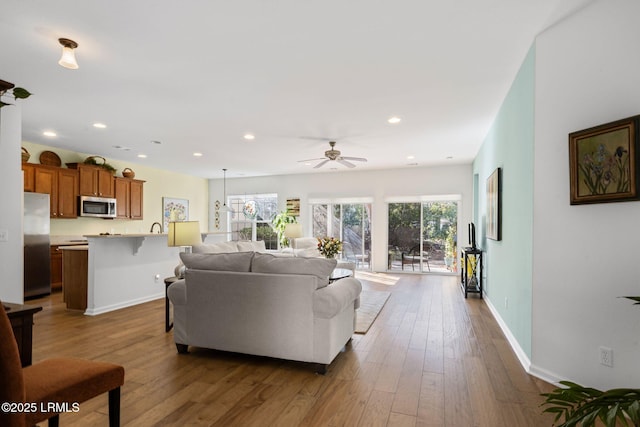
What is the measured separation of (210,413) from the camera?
2.20 m

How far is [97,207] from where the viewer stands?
6.87m

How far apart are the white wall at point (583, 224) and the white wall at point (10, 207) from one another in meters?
4.89

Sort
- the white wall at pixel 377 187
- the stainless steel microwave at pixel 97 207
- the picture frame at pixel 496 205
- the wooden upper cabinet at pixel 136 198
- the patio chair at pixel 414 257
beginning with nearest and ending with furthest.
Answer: the picture frame at pixel 496 205 < the stainless steel microwave at pixel 97 207 < the wooden upper cabinet at pixel 136 198 < the white wall at pixel 377 187 < the patio chair at pixel 414 257

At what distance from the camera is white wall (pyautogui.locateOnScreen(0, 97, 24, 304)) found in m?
3.38

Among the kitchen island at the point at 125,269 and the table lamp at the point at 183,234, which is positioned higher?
the table lamp at the point at 183,234

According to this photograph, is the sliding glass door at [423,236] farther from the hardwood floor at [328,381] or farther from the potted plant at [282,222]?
the hardwood floor at [328,381]

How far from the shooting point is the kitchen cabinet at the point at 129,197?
7.40 metres

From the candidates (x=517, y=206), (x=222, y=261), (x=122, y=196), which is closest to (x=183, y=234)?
(x=222, y=261)

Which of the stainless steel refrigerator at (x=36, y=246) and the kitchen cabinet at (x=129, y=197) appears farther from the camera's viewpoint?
the kitchen cabinet at (x=129, y=197)

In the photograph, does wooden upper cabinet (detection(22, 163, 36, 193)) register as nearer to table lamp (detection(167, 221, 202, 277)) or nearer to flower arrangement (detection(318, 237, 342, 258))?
table lamp (detection(167, 221, 202, 277))

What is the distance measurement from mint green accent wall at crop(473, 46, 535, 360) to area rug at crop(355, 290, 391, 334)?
153 centimetres

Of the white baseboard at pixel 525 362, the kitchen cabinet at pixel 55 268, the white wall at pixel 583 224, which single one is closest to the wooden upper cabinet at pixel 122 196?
the kitchen cabinet at pixel 55 268

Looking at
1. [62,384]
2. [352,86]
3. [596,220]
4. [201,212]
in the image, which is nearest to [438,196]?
[352,86]

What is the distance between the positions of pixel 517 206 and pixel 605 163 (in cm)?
106
